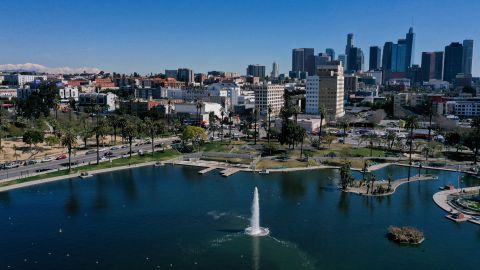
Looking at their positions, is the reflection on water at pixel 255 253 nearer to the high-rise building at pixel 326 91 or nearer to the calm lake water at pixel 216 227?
the calm lake water at pixel 216 227

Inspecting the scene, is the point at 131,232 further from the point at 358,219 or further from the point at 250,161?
the point at 250,161

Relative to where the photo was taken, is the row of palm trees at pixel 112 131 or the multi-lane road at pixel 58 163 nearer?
the multi-lane road at pixel 58 163

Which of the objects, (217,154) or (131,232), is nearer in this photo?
(131,232)

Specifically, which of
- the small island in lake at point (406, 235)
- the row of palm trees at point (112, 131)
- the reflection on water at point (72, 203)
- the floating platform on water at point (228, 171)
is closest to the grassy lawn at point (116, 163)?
the row of palm trees at point (112, 131)

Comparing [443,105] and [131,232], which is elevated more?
[443,105]

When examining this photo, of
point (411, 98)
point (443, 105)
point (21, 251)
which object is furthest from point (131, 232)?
point (411, 98)
